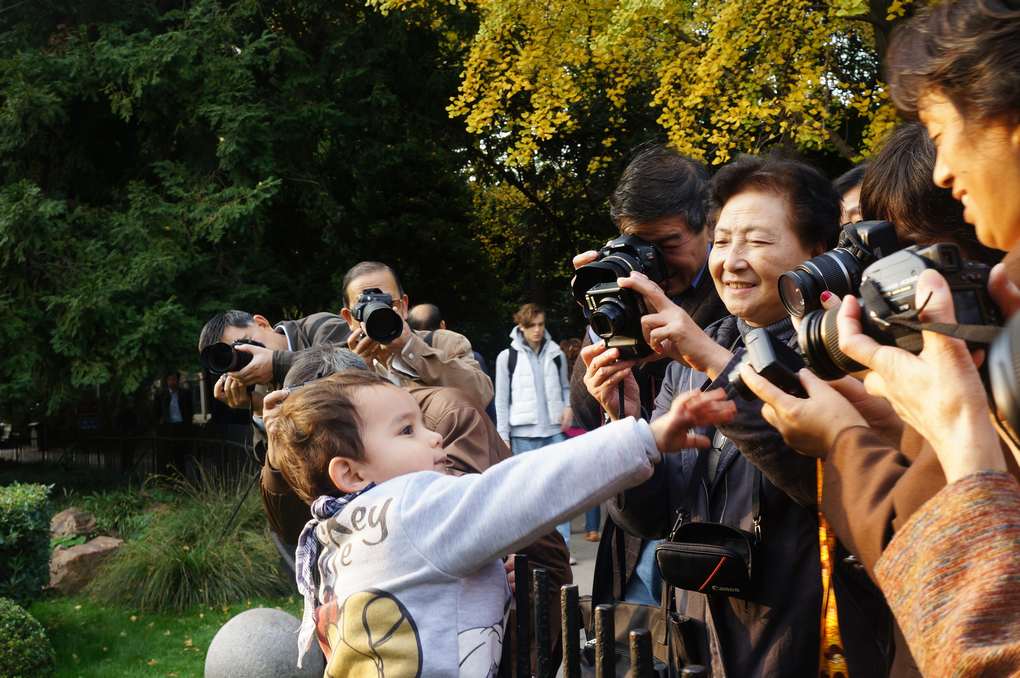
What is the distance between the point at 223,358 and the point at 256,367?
12 cm

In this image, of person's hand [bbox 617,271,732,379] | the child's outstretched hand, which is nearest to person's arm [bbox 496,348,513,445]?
person's hand [bbox 617,271,732,379]

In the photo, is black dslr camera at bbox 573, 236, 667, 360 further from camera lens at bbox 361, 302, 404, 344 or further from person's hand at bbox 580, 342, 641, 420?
camera lens at bbox 361, 302, 404, 344

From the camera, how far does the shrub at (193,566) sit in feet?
24.7

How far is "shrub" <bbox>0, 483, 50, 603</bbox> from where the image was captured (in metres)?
6.86

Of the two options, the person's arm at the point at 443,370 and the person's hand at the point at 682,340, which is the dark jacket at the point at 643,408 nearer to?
the person's arm at the point at 443,370

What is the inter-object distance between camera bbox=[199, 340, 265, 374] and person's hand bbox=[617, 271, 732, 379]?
186cm

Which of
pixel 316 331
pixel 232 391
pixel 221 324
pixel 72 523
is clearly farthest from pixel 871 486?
pixel 72 523

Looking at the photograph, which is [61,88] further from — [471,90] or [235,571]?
[235,571]

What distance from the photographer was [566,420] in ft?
29.3

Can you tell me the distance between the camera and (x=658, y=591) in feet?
9.28

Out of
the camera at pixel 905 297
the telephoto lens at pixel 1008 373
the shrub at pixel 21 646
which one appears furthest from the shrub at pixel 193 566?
the telephoto lens at pixel 1008 373

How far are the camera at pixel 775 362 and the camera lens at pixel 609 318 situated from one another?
2.15 ft

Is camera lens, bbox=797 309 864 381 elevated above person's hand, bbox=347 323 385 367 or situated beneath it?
situated beneath

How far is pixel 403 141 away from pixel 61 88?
487cm
